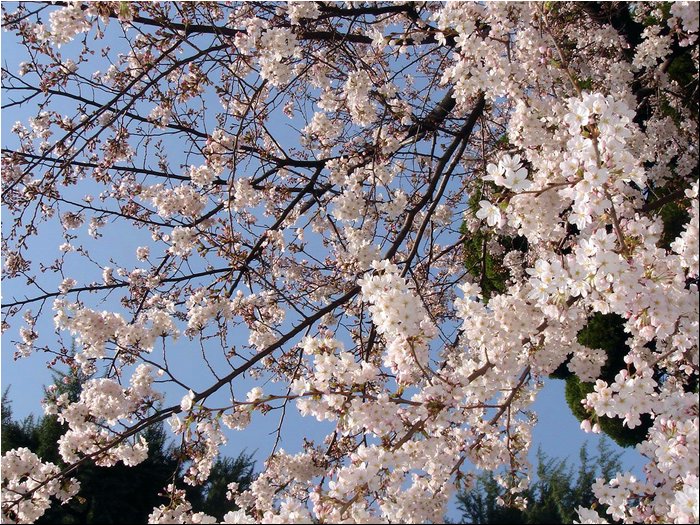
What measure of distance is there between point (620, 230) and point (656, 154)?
278cm

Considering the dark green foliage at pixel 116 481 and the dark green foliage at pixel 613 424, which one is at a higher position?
the dark green foliage at pixel 613 424

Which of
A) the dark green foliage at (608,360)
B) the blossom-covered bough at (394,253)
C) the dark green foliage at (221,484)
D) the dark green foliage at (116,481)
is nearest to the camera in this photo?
the blossom-covered bough at (394,253)

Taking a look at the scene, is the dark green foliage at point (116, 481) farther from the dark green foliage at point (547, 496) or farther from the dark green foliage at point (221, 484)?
the dark green foliage at point (547, 496)

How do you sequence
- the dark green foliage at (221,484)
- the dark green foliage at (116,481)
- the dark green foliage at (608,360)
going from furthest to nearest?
the dark green foliage at (221,484)
the dark green foliage at (116,481)
the dark green foliage at (608,360)

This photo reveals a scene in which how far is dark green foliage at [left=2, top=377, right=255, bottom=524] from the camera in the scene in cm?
1030

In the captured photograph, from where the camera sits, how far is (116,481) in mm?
10695

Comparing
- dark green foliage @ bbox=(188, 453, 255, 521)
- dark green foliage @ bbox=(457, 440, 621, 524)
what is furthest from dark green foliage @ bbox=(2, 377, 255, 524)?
dark green foliage @ bbox=(457, 440, 621, 524)

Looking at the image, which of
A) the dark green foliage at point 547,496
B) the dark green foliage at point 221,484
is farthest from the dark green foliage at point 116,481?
the dark green foliage at point 547,496

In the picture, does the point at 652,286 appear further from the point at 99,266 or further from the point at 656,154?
the point at 99,266

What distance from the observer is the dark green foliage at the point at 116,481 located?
33.8ft

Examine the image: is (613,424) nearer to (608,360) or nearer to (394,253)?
(608,360)

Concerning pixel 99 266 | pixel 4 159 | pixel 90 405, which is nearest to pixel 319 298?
pixel 99 266

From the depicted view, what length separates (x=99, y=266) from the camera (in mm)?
5316

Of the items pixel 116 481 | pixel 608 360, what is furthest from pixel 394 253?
pixel 116 481
